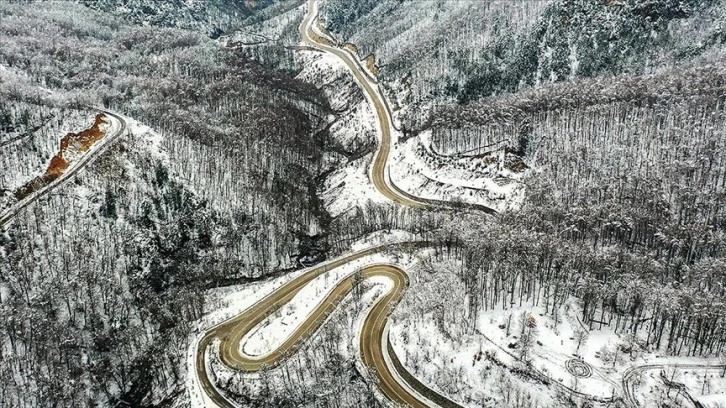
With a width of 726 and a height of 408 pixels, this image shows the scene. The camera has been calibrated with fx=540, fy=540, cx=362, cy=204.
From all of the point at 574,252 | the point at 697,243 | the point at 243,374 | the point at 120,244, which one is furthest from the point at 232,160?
the point at 697,243

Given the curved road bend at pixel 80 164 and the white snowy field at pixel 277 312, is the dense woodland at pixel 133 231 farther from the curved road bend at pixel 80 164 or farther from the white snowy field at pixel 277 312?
the white snowy field at pixel 277 312

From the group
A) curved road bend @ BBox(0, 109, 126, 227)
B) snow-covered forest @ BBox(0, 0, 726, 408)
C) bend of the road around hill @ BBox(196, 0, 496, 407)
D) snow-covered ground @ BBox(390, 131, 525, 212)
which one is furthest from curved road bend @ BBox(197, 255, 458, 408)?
curved road bend @ BBox(0, 109, 126, 227)

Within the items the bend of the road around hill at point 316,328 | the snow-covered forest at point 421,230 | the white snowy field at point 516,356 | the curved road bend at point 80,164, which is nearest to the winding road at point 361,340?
the bend of the road around hill at point 316,328

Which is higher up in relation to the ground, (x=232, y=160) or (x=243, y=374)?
(x=232, y=160)

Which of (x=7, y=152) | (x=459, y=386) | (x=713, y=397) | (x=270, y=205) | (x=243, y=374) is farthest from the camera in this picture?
(x=270, y=205)

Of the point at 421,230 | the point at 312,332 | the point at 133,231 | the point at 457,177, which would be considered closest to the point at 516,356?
the point at 312,332

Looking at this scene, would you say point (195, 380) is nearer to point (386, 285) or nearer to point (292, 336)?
point (292, 336)

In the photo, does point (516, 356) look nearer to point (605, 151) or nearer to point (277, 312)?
point (277, 312)
